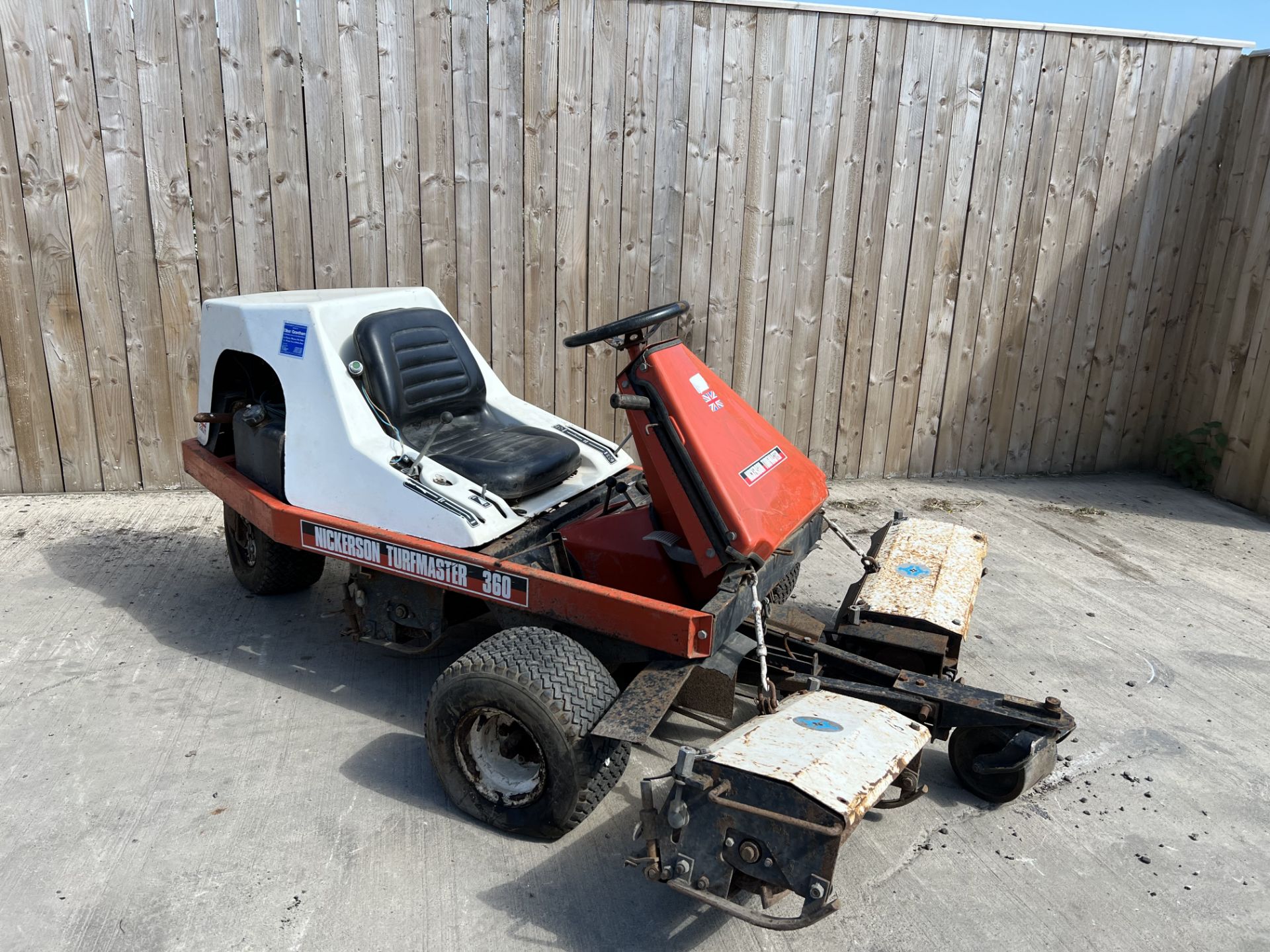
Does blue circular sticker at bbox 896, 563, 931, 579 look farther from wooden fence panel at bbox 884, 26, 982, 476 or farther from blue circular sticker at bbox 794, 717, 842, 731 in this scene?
wooden fence panel at bbox 884, 26, 982, 476

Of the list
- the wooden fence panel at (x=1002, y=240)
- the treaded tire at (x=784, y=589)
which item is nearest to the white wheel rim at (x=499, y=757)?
the treaded tire at (x=784, y=589)

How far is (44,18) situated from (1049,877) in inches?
240

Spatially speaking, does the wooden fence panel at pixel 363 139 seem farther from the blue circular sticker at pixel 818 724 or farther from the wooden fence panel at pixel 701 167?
the blue circular sticker at pixel 818 724

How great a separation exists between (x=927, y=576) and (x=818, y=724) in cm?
129

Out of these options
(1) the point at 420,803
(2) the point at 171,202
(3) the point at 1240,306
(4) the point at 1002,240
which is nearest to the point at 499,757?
(1) the point at 420,803

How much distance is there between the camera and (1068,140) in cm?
641

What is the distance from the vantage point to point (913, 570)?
13.0ft

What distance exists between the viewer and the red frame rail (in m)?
3.02

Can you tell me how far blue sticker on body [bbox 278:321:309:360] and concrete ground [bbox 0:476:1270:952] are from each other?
4.26 feet

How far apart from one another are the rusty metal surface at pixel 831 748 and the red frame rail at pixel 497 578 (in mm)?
361

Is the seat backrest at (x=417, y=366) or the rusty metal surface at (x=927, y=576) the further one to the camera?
the seat backrest at (x=417, y=366)

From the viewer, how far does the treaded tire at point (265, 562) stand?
4504 mm

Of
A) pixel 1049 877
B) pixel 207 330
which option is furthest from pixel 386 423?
pixel 1049 877

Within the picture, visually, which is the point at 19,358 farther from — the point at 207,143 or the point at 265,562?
the point at 265,562
